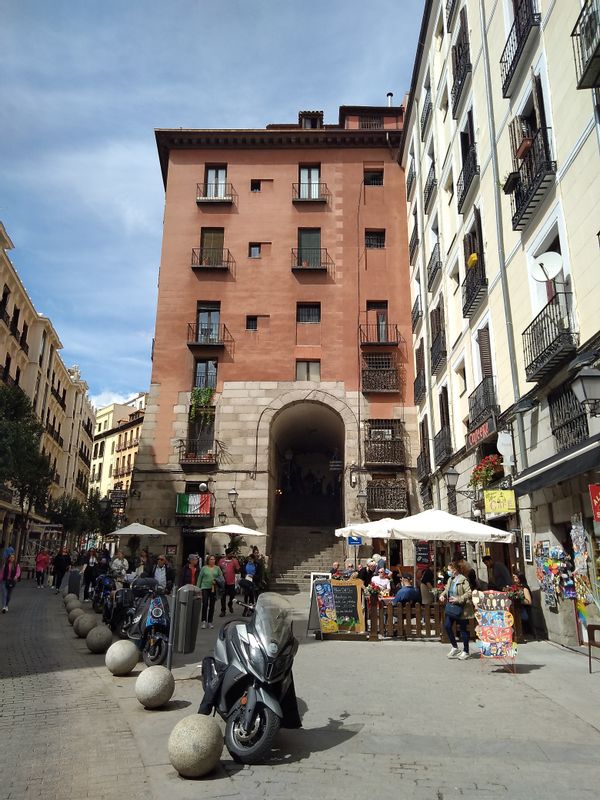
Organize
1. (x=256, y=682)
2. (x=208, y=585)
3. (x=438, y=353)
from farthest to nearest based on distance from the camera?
(x=438, y=353) → (x=208, y=585) → (x=256, y=682)

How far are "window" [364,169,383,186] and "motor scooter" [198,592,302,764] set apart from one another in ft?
90.9

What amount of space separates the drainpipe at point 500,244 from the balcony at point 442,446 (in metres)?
6.24

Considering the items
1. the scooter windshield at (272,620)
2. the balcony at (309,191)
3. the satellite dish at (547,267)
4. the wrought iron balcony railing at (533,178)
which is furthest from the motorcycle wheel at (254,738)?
the balcony at (309,191)

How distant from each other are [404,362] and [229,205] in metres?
11.6

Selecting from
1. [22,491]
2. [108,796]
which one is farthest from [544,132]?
[22,491]

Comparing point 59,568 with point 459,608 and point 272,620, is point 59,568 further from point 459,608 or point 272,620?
point 272,620

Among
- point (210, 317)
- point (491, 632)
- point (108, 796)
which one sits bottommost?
point (108, 796)

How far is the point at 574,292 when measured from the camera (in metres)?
11.1

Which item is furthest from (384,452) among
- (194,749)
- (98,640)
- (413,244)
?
(194,749)

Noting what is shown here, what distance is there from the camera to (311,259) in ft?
94.9

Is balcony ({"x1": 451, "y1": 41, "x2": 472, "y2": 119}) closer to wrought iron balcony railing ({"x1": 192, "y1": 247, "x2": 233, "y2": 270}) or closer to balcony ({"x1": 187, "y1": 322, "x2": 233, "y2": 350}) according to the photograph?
wrought iron balcony railing ({"x1": 192, "y1": 247, "x2": 233, "y2": 270})

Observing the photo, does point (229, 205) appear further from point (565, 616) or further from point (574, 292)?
point (565, 616)

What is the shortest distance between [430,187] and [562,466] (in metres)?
15.7

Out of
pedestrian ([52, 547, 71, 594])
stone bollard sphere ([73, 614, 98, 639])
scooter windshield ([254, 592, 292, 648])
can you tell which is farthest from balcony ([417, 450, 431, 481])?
scooter windshield ([254, 592, 292, 648])
